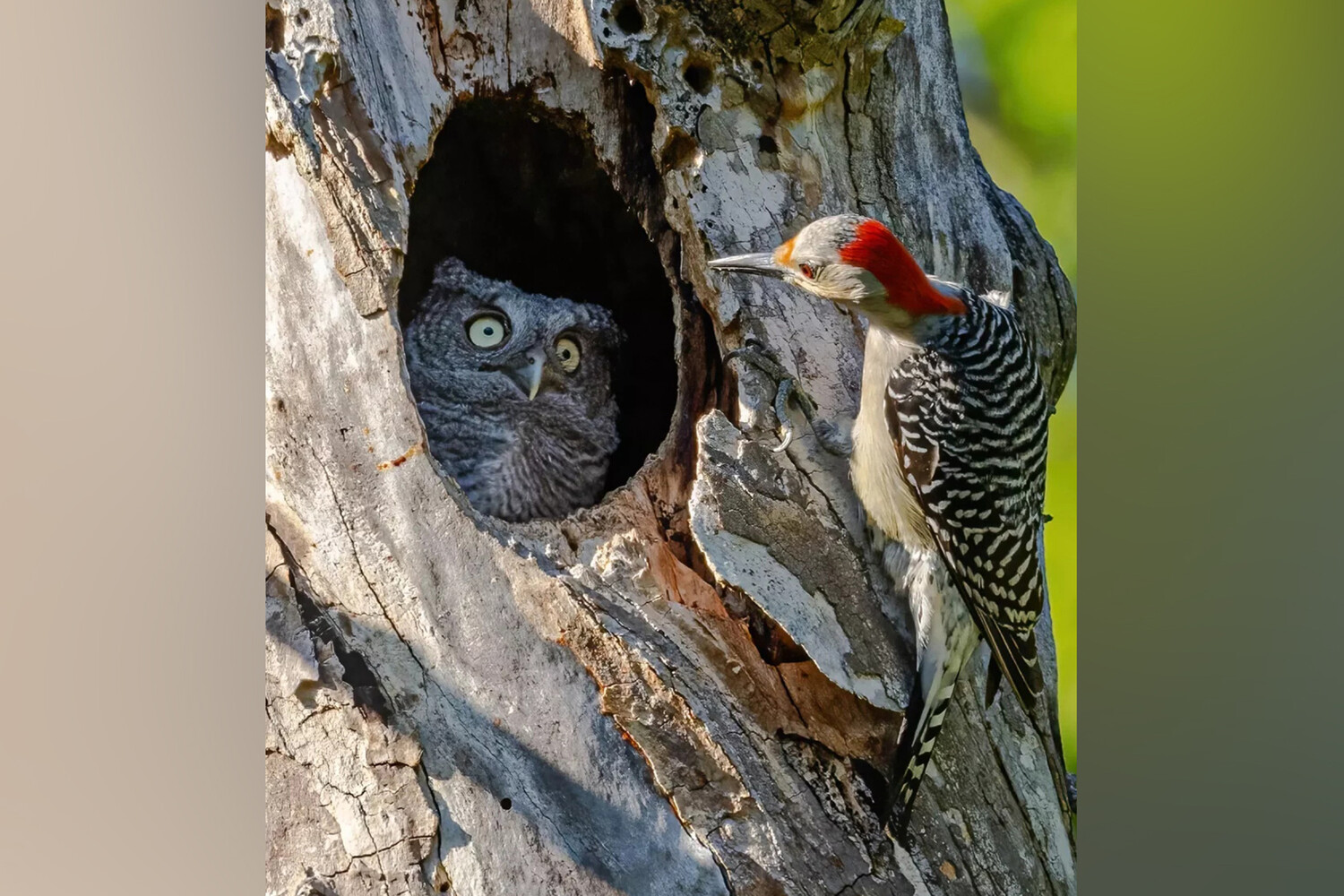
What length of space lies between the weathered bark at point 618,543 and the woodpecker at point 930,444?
0.14ft

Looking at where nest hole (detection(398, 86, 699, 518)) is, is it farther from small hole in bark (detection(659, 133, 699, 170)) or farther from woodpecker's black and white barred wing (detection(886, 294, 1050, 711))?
woodpecker's black and white barred wing (detection(886, 294, 1050, 711))

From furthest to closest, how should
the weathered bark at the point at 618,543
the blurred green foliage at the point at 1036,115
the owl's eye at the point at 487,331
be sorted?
the owl's eye at the point at 487,331, the blurred green foliage at the point at 1036,115, the weathered bark at the point at 618,543

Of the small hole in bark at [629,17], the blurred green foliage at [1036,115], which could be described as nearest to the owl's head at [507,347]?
the small hole in bark at [629,17]

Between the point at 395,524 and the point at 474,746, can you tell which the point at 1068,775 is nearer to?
the point at 474,746

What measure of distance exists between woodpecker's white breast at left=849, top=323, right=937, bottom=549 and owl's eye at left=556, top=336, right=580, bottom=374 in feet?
1.88

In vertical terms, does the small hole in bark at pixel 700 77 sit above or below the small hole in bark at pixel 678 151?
above

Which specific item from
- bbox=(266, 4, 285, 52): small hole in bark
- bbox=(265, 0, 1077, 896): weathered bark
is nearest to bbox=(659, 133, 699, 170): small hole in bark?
bbox=(265, 0, 1077, 896): weathered bark

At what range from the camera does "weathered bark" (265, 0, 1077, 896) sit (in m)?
1.70

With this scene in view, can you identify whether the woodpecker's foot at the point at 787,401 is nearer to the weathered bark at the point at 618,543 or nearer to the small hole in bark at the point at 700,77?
the weathered bark at the point at 618,543

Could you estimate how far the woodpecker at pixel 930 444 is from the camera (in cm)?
174

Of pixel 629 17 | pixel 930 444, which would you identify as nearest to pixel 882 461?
pixel 930 444
